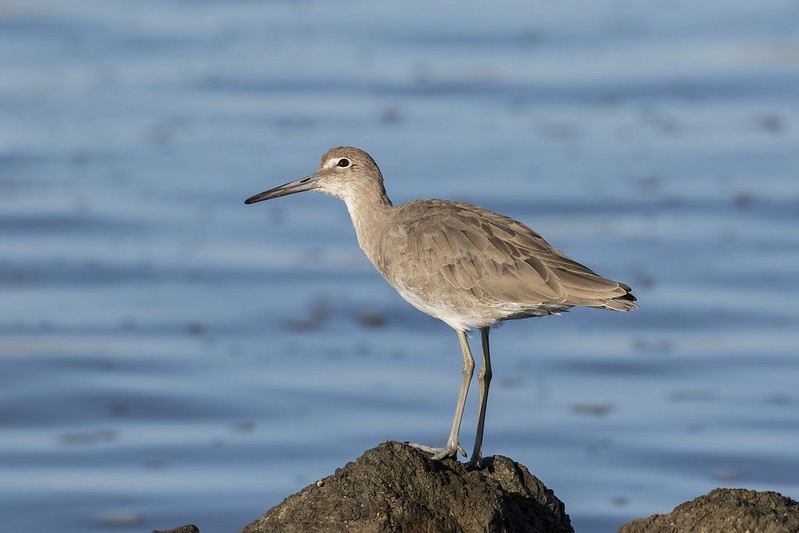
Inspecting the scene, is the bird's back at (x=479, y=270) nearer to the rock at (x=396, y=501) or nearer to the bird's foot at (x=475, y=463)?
the bird's foot at (x=475, y=463)

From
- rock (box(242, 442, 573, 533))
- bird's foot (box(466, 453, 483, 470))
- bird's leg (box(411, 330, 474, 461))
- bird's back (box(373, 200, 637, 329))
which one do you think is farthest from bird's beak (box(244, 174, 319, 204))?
rock (box(242, 442, 573, 533))

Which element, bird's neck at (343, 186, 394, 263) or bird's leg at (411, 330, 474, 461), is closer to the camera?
bird's leg at (411, 330, 474, 461)

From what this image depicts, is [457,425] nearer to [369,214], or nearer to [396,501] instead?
[396,501]

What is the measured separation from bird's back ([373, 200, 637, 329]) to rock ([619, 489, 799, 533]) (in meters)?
1.21

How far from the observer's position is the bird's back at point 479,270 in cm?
779

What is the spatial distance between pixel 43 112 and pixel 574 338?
7540 millimetres

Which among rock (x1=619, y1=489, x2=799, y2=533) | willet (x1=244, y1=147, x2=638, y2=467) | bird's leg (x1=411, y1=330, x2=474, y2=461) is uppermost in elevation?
willet (x1=244, y1=147, x2=638, y2=467)

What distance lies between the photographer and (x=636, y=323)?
13.6m

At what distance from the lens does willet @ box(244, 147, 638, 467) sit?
25.5 ft

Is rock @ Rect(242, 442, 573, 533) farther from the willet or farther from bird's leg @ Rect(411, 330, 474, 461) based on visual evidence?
the willet

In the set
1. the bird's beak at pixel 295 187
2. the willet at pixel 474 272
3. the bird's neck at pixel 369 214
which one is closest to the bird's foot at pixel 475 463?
the willet at pixel 474 272

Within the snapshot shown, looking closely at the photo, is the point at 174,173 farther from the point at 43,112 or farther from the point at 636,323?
the point at 636,323

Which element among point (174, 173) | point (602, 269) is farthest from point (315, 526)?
point (174, 173)

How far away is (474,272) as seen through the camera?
26.3 feet
